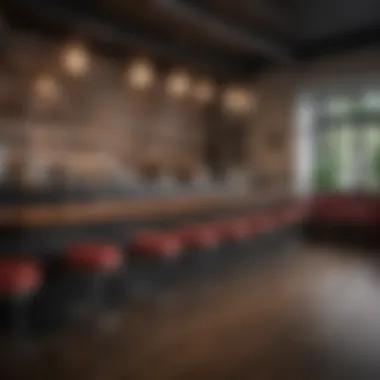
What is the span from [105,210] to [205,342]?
1.63m

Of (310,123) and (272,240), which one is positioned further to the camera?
(310,123)

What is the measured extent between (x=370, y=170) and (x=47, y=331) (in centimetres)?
742

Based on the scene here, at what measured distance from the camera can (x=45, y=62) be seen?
6723mm

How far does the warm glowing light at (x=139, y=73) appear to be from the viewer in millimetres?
7820

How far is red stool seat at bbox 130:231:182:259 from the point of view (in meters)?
4.45

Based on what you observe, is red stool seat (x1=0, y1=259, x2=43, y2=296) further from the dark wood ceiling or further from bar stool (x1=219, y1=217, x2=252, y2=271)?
the dark wood ceiling

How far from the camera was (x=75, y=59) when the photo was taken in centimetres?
653

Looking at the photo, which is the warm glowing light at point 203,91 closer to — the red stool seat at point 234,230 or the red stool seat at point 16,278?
the red stool seat at point 234,230

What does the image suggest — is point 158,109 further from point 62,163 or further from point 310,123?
point 310,123

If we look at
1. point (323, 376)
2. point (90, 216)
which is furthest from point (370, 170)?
point (323, 376)

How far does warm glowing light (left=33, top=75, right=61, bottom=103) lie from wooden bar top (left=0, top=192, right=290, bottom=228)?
2609 mm

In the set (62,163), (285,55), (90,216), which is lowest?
(90,216)

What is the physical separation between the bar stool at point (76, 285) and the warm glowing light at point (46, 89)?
325 cm

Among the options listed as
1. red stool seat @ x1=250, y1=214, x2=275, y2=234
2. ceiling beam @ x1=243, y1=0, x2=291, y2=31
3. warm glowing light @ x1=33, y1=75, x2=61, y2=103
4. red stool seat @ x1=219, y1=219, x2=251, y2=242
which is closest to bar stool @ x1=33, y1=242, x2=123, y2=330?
red stool seat @ x1=219, y1=219, x2=251, y2=242
